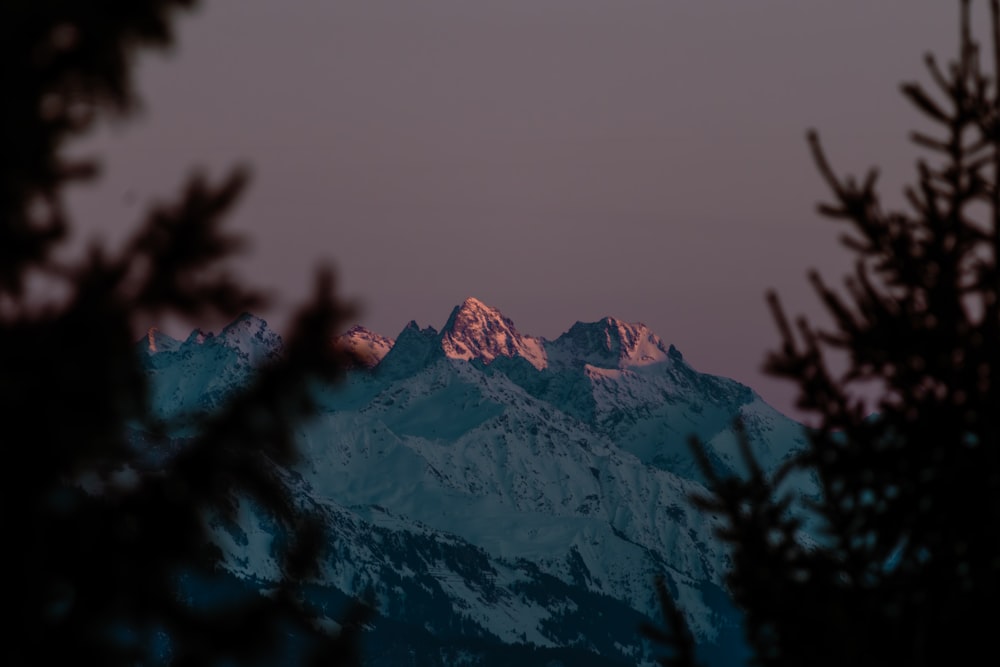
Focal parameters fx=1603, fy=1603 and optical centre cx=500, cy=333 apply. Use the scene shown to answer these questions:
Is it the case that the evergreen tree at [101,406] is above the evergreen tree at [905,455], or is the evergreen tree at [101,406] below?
below

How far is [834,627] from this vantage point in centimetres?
852

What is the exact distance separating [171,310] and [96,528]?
807 mm

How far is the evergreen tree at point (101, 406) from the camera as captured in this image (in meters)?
5.23

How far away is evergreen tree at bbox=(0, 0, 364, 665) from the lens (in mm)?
5230

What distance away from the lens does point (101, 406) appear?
525 centimetres

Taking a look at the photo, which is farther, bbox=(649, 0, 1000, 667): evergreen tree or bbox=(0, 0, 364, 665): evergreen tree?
bbox=(649, 0, 1000, 667): evergreen tree

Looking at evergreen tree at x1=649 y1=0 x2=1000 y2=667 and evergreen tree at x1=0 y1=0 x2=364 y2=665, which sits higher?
evergreen tree at x1=649 y1=0 x2=1000 y2=667

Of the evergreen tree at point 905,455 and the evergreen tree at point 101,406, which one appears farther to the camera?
the evergreen tree at point 905,455

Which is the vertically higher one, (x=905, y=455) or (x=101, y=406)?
(x=905, y=455)

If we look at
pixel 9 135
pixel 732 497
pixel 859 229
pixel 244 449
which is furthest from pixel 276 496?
pixel 859 229

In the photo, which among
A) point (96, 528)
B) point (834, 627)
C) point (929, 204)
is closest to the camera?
point (96, 528)

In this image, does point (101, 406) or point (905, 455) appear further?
point (905, 455)

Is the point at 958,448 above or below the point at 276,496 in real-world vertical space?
above

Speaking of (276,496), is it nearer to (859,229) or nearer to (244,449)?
(244,449)
